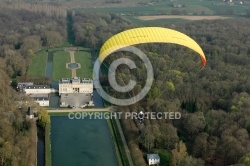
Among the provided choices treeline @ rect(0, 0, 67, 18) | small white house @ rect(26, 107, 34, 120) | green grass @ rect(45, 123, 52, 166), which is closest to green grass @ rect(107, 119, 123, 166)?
green grass @ rect(45, 123, 52, 166)

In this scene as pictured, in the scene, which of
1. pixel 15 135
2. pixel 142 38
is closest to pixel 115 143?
pixel 15 135

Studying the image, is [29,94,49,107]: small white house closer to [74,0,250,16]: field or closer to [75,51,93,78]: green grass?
[75,51,93,78]: green grass

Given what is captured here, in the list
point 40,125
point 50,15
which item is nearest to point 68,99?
point 40,125

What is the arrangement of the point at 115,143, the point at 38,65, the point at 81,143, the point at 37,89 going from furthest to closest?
the point at 38,65 < the point at 37,89 < the point at 81,143 < the point at 115,143

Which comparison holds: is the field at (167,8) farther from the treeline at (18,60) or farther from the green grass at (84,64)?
the green grass at (84,64)

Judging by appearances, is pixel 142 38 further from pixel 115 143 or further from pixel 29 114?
pixel 29 114

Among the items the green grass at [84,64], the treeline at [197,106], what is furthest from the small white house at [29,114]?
the green grass at [84,64]

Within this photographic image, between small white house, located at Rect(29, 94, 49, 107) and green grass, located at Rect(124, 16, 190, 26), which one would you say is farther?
green grass, located at Rect(124, 16, 190, 26)

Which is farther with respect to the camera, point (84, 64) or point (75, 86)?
point (84, 64)
